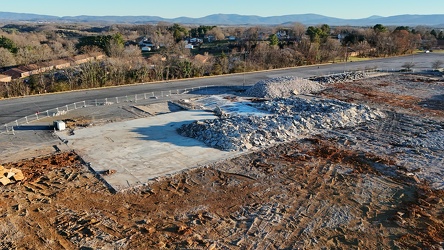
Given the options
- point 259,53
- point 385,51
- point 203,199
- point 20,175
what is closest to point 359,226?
point 203,199

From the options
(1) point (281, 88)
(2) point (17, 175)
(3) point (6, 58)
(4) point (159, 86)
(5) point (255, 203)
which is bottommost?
(5) point (255, 203)

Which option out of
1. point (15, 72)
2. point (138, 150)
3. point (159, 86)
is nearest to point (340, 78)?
point (159, 86)

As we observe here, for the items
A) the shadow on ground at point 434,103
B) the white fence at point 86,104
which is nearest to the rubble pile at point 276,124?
the shadow on ground at point 434,103

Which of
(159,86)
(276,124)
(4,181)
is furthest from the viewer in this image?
(159,86)

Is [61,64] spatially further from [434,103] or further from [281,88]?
[434,103]

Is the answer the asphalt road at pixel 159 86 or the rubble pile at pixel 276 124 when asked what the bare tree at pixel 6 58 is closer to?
the asphalt road at pixel 159 86

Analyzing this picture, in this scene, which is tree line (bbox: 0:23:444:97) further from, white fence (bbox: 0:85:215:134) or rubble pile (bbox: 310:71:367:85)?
rubble pile (bbox: 310:71:367:85)

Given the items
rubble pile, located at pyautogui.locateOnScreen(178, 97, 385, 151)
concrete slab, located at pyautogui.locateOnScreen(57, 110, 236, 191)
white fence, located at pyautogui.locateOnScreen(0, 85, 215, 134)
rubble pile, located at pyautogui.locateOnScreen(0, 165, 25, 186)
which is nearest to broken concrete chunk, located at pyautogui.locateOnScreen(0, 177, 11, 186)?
rubble pile, located at pyautogui.locateOnScreen(0, 165, 25, 186)
